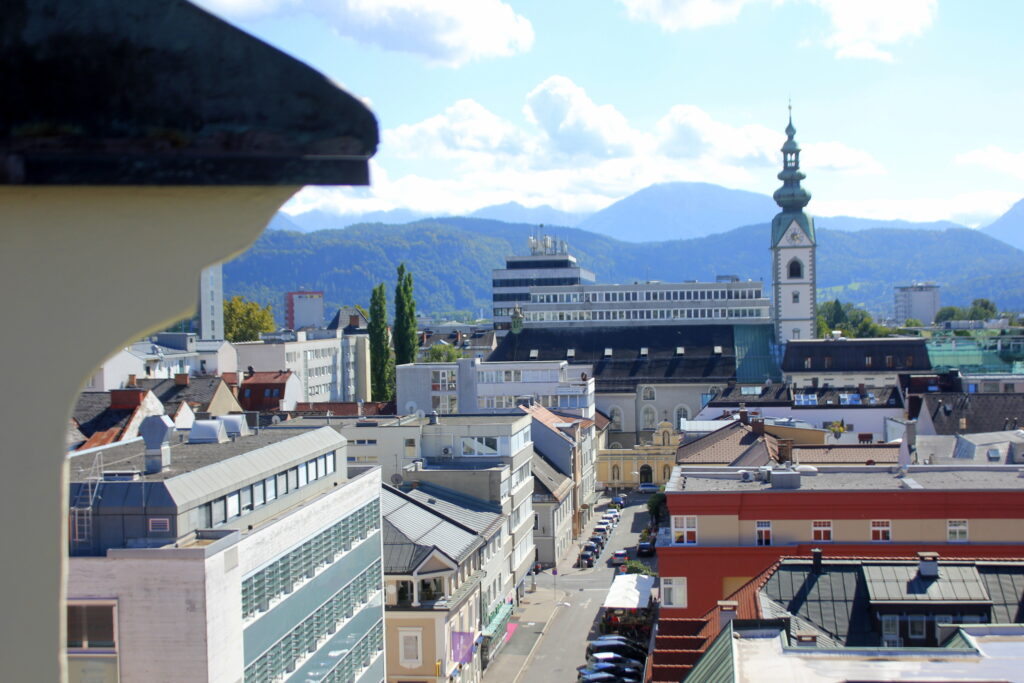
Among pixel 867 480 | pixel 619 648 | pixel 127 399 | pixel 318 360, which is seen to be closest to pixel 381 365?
pixel 318 360

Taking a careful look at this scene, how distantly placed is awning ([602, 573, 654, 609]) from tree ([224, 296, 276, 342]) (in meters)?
80.2

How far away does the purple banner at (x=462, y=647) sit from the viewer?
3384 cm

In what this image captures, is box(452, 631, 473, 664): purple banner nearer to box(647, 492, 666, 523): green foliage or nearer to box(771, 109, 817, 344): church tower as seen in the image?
box(647, 492, 666, 523): green foliage

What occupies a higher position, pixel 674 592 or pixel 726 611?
pixel 726 611

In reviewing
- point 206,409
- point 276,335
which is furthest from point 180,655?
point 276,335

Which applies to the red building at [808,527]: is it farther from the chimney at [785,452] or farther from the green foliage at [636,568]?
the green foliage at [636,568]

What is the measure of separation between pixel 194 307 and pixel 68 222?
352 millimetres

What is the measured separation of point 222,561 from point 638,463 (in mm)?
60165

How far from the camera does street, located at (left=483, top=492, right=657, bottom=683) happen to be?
125ft

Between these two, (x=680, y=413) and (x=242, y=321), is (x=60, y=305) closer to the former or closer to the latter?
(x=680, y=413)

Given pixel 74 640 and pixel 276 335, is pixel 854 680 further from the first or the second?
pixel 276 335

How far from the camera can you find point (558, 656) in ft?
131

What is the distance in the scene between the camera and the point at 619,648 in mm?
38094

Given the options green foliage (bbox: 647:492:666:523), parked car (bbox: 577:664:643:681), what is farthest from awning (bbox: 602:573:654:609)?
green foliage (bbox: 647:492:666:523)
